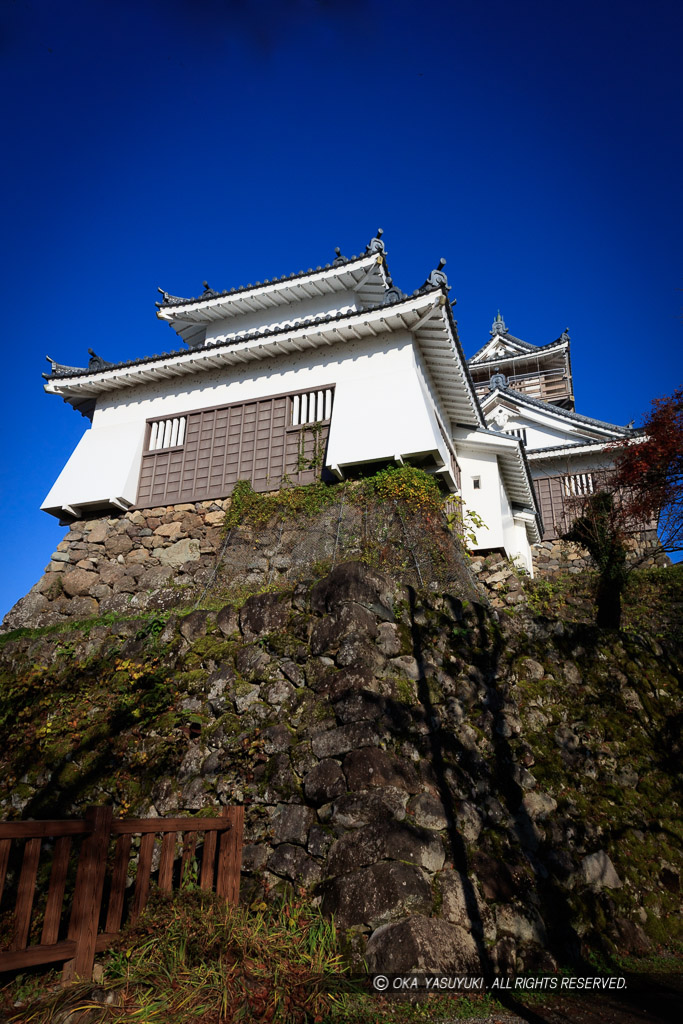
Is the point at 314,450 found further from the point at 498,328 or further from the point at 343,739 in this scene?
the point at 498,328

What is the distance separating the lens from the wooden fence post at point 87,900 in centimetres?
434

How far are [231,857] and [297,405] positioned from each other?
963 centimetres

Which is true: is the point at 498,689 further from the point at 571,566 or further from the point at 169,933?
the point at 571,566

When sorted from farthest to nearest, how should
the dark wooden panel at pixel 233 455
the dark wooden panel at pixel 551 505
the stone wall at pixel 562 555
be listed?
the dark wooden panel at pixel 551 505 → the stone wall at pixel 562 555 → the dark wooden panel at pixel 233 455

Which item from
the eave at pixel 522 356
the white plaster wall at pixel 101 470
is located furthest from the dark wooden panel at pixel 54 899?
the eave at pixel 522 356

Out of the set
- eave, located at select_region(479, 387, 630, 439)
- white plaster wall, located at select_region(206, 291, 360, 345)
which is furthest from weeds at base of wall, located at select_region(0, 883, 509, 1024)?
eave, located at select_region(479, 387, 630, 439)

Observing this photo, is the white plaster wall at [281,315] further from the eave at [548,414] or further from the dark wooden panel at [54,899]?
the dark wooden panel at [54,899]

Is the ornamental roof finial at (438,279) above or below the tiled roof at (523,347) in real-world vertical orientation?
below

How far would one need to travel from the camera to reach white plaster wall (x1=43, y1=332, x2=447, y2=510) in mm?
12273

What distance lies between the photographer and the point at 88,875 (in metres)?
4.42

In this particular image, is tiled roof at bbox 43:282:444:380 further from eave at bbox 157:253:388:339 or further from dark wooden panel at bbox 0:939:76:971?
dark wooden panel at bbox 0:939:76:971

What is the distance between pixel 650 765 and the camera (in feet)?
25.7

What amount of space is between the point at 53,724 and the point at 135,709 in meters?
1.37

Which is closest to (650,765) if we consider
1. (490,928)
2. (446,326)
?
(490,928)
